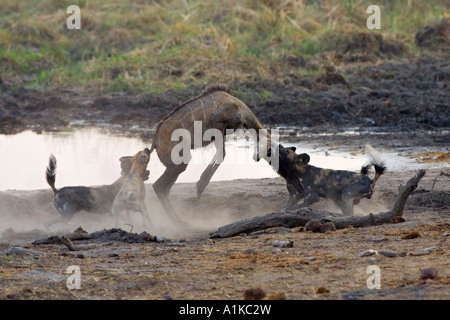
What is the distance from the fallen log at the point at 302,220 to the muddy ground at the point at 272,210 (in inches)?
6.0

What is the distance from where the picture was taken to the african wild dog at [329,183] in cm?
942

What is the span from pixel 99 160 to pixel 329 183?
4.99 meters

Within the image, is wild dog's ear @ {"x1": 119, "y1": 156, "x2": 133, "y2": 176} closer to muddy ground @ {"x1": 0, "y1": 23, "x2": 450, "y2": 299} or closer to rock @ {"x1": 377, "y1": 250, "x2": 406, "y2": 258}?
muddy ground @ {"x1": 0, "y1": 23, "x2": 450, "y2": 299}

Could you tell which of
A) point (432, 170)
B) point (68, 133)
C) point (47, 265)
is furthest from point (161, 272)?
point (68, 133)

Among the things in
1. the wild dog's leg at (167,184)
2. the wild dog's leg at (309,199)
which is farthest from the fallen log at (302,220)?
the wild dog's leg at (167,184)

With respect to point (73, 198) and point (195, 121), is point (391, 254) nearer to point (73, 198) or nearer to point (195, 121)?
point (195, 121)

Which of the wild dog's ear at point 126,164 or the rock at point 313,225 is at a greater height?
the wild dog's ear at point 126,164

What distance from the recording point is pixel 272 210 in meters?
10.2

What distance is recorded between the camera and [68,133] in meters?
16.0

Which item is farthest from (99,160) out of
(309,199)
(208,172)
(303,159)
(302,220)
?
(302,220)

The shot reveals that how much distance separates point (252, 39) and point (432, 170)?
10098mm


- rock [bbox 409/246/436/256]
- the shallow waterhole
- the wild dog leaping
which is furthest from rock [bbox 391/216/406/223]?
the shallow waterhole

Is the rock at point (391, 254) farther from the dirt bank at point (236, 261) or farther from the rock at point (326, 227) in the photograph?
the rock at point (326, 227)
